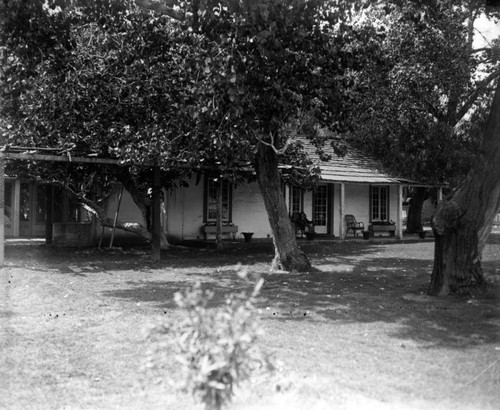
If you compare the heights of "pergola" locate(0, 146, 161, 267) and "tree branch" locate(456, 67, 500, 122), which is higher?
"tree branch" locate(456, 67, 500, 122)

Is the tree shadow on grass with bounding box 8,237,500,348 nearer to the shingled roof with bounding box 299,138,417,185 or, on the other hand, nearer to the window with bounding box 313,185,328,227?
the shingled roof with bounding box 299,138,417,185

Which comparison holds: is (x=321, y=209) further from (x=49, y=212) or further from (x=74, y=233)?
(x=49, y=212)

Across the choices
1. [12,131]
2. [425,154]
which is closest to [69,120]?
[12,131]

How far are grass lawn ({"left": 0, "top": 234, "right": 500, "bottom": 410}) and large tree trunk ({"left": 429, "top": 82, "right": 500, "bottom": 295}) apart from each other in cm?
42

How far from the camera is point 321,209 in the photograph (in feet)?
83.0

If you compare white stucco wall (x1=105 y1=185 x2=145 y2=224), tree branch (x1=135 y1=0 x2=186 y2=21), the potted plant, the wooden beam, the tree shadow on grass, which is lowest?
the tree shadow on grass

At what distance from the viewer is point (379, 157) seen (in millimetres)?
24984

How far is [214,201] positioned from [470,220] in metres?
14.2

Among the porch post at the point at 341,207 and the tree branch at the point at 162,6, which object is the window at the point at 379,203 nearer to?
the porch post at the point at 341,207

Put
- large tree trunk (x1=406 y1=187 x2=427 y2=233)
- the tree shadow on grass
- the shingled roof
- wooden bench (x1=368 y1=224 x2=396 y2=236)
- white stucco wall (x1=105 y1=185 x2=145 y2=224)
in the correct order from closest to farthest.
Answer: the tree shadow on grass, white stucco wall (x1=105 y1=185 x2=145 y2=224), the shingled roof, wooden bench (x1=368 y1=224 x2=396 y2=236), large tree trunk (x1=406 y1=187 x2=427 y2=233)

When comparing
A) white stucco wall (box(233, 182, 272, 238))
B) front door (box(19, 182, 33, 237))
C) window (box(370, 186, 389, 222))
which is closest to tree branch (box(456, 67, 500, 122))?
window (box(370, 186, 389, 222))

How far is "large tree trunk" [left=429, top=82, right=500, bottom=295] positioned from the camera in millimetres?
9117

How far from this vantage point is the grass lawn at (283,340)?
184 inches

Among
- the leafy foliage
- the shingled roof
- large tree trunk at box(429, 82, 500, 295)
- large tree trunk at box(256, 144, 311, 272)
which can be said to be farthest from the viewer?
the shingled roof
